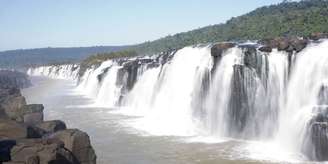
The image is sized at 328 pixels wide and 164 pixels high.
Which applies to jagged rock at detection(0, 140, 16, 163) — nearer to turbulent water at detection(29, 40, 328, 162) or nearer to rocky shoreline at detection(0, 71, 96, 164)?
rocky shoreline at detection(0, 71, 96, 164)

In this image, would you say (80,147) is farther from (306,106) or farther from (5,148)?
(306,106)

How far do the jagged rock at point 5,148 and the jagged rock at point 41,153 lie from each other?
170 millimetres

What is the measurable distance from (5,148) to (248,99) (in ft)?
45.8

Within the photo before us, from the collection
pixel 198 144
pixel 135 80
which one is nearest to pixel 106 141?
pixel 198 144

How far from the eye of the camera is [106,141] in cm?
2730

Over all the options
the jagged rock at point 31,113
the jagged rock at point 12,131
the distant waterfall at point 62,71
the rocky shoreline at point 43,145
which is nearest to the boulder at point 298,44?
the rocky shoreline at point 43,145

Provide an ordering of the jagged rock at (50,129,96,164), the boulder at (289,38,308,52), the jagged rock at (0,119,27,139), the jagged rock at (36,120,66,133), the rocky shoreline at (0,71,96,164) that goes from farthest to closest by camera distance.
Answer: the boulder at (289,38,308,52) < the jagged rock at (36,120,66,133) < the jagged rock at (0,119,27,139) < the jagged rock at (50,129,96,164) < the rocky shoreline at (0,71,96,164)

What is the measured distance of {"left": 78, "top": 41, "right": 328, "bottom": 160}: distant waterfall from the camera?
23.4 m

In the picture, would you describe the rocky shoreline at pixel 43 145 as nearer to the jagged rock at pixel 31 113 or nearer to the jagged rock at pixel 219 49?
the jagged rock at pixel 31 113

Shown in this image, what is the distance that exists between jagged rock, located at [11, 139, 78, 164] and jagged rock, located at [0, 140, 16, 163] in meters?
0.17

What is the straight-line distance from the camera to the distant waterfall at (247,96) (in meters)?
23.4

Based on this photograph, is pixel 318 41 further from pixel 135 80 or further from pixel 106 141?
pixel 135 80

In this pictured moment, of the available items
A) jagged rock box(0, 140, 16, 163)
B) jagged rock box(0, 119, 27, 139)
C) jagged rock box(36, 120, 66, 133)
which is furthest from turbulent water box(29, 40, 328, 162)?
jagged rock box(0, 140, 16, 163)

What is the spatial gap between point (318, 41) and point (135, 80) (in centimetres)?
2202
